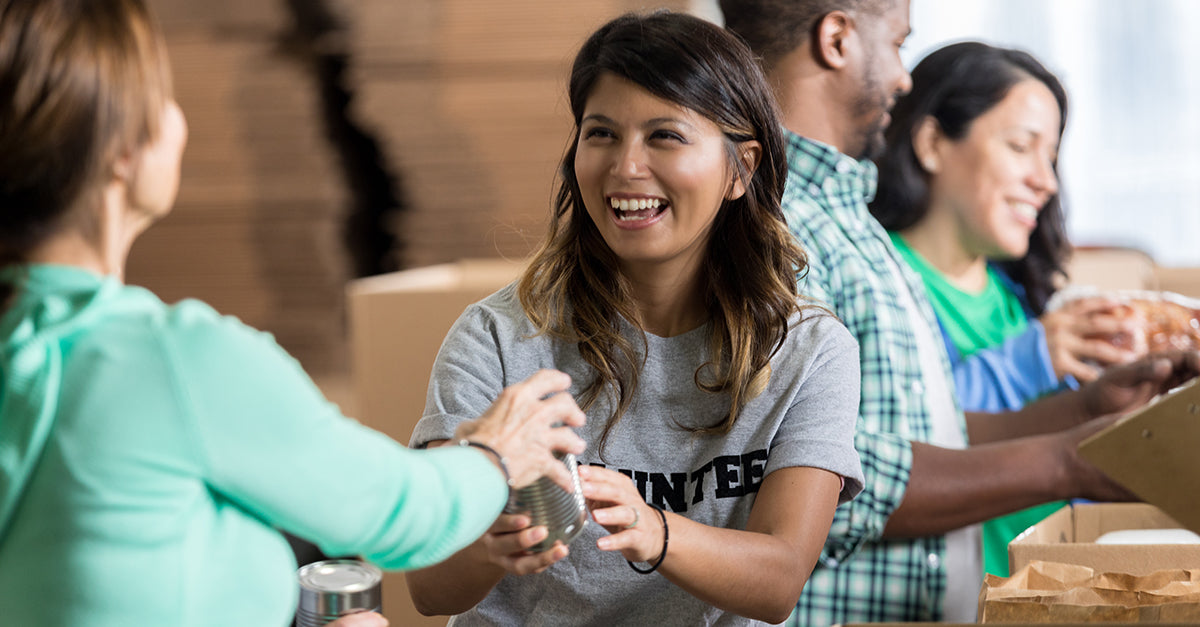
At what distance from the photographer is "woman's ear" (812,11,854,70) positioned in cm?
152

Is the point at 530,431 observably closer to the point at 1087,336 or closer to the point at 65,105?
the point at 65,105

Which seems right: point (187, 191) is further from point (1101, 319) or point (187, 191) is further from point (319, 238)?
point (1101, 319)

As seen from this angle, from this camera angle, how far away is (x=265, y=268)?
236 cm

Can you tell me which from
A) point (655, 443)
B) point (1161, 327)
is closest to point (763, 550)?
point (655, 443)

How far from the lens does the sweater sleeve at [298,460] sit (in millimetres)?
648

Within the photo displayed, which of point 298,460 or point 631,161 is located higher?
point 631,161

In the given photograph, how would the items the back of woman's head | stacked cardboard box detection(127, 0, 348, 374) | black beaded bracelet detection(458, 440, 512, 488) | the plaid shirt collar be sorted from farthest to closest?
stacked cardboard box detection(127, 0, 348, 374) < the plaid shirt collar < black beaded bracelet detection(458, 440, 512, 488) < the back of woman's head

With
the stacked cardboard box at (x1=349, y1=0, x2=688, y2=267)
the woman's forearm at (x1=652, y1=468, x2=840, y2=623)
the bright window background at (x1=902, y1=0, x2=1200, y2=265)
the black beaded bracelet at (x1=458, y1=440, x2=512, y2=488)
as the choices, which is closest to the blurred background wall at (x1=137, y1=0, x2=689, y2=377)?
the stacked cardboard box at (x1=349, y1=0, x2=688, y2=267)

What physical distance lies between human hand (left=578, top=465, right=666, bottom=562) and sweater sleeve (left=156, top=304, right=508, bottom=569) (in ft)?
0.71

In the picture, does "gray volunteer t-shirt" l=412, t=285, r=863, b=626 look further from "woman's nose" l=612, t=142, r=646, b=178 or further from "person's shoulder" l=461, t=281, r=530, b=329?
"woman's nose" l=612, t=142, r=646, b=178

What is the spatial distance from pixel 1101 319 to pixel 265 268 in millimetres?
1504

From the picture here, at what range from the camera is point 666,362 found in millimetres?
1210

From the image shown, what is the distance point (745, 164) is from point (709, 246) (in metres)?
0.10

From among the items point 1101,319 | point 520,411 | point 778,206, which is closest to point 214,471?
point 520,411
